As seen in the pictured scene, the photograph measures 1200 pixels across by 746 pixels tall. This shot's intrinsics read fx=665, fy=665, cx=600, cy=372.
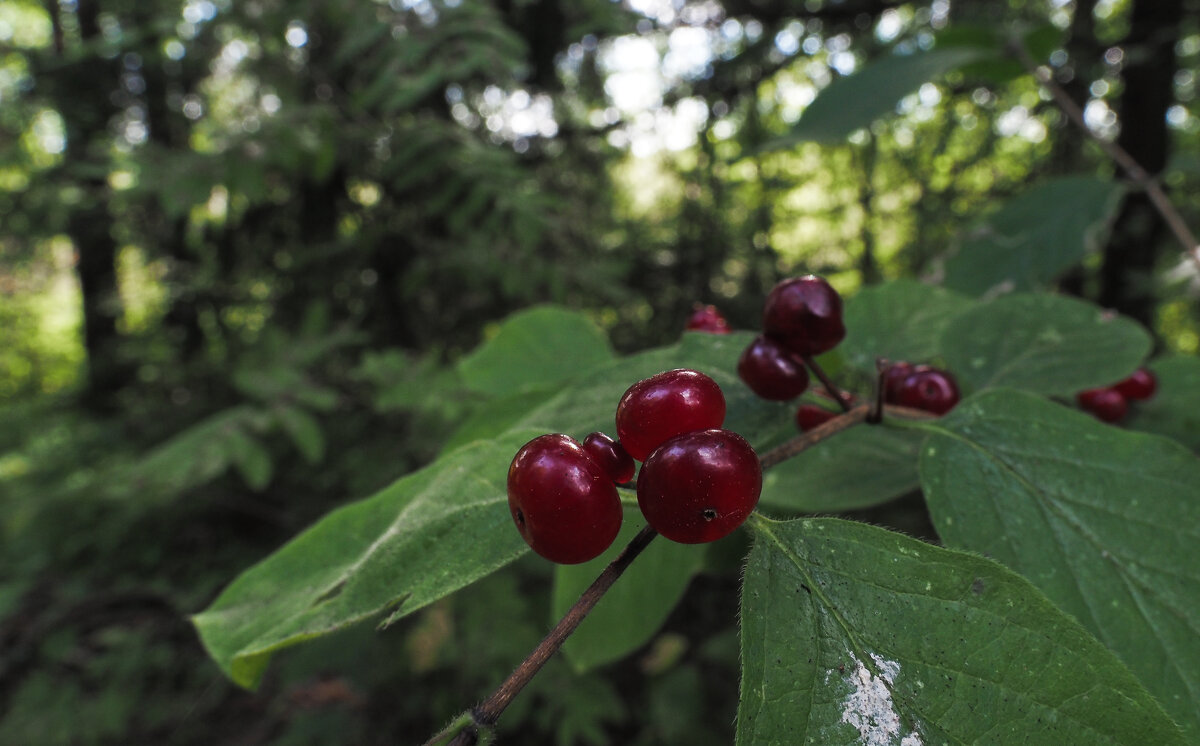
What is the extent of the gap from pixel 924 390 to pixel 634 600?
49cm

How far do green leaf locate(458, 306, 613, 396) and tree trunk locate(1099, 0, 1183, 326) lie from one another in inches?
117

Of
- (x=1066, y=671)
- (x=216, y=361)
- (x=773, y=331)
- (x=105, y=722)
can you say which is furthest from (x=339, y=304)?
(x=1066, y=671)

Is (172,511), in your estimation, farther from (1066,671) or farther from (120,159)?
(1066,671)

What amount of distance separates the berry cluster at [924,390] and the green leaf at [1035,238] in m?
0.79

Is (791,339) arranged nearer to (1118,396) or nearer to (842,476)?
(842,476)

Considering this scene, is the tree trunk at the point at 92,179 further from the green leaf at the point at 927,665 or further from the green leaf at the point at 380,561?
the green leaf at the point at 927,665

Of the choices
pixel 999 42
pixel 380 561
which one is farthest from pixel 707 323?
pixel 999 42

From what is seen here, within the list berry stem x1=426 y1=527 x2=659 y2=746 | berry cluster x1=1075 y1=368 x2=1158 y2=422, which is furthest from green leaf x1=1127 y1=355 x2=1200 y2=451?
berry stem x1=426 y1=527 x2=659 y2=746

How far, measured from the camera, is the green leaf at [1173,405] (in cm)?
114

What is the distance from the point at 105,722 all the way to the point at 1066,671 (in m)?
4.06

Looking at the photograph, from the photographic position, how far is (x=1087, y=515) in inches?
24.2

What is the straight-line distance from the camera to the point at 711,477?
439 millimetres

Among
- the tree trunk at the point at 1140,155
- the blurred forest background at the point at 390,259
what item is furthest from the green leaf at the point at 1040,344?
the tree trunk at the point at 1140,155

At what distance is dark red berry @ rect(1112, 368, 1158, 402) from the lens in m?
1.13
